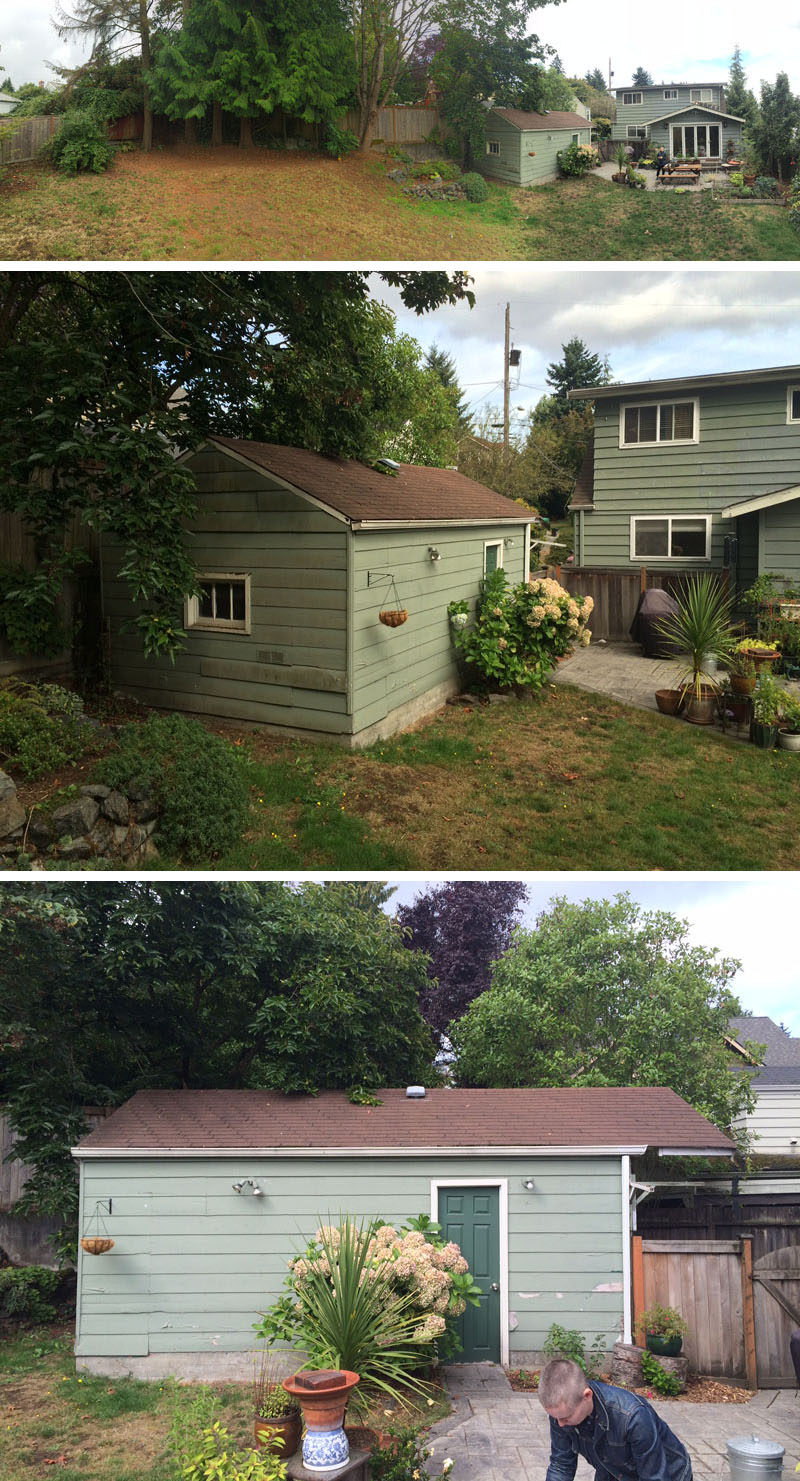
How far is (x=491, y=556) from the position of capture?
40.4 feet

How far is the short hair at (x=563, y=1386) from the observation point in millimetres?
3904

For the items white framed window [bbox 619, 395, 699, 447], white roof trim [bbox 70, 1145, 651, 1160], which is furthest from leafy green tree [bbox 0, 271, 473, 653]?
white roof trim [bbox 70, 1145, 651, 1160]

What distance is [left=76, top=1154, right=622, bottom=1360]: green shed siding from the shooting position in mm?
7746

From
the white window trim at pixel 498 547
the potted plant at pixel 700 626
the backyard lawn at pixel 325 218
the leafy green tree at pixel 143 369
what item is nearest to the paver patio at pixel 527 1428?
the potted plant at pixel 700 626

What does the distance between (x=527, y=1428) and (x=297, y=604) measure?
243 inches

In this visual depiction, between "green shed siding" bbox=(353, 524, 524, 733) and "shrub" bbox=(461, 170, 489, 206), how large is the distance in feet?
9.86

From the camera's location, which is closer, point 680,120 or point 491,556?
point 680,120

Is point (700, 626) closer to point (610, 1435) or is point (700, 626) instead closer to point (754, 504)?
point (754, 504)

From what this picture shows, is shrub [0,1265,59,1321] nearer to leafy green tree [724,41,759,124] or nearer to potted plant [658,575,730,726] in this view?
potted plant [658,575,730,726]

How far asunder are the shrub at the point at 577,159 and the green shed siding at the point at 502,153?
0.28 metres

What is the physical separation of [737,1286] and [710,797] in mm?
3800

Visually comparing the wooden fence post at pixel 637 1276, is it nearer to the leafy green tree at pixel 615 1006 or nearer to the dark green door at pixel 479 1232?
the dark green door at pixel 479 1232

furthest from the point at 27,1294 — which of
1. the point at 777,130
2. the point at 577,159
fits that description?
the point at 777,130

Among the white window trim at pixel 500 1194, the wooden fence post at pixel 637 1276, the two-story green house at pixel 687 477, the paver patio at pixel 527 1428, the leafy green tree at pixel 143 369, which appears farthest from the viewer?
the white window trim at pixel 500 1194
